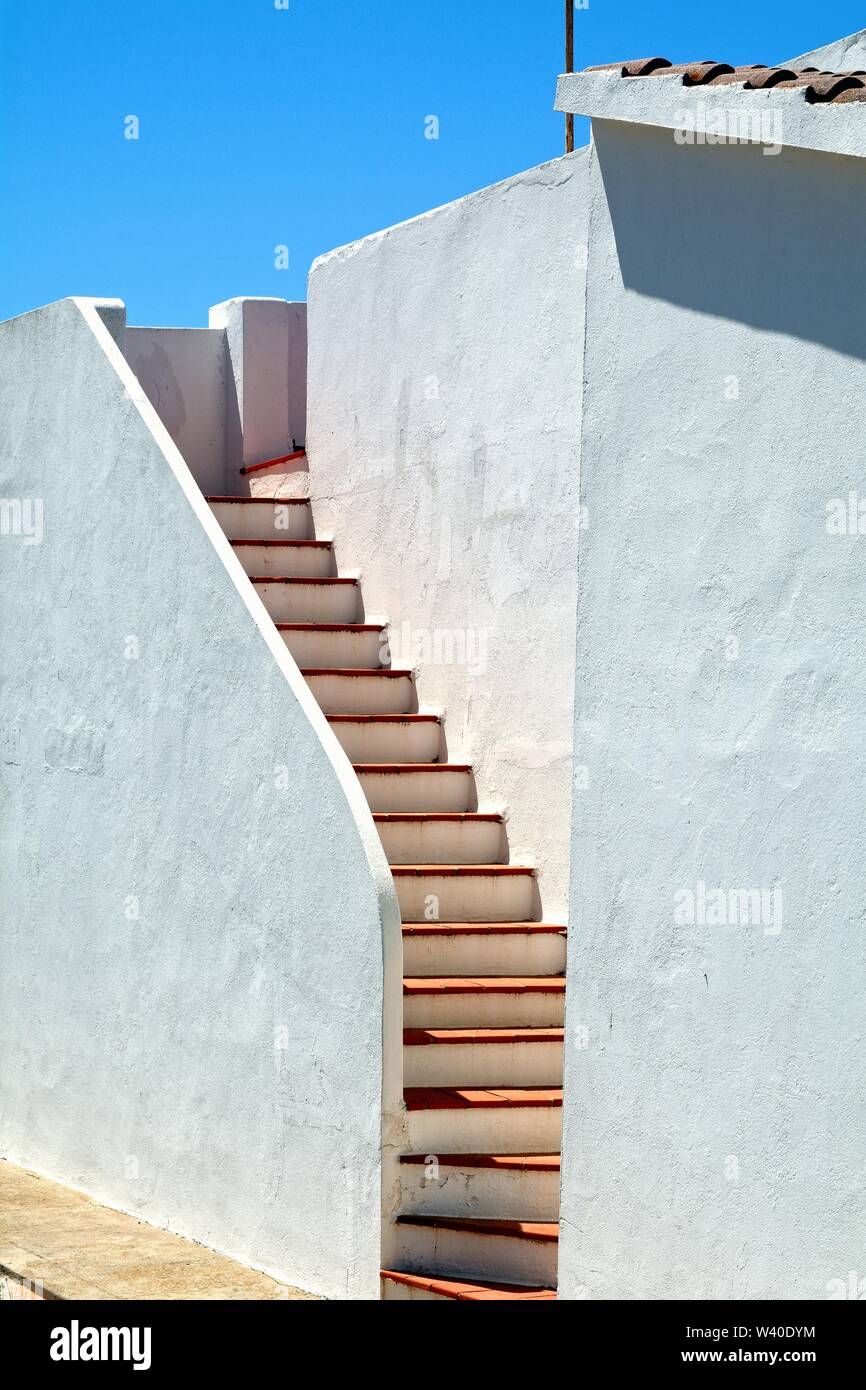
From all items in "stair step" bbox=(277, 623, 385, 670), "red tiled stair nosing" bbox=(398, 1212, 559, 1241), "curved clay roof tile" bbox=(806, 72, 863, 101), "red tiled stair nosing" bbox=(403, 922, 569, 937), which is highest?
"curved clay roof tile" bbox=(806, 72, 863, 101)

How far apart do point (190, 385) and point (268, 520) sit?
69.2 inches

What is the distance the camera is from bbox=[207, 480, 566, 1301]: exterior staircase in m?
7.14

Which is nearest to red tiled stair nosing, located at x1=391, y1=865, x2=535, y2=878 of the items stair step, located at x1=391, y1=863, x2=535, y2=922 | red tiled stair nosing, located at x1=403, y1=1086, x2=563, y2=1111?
stair step, located at x1=391, y1=863, x2=535, y2=922

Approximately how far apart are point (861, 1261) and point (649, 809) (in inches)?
62.6

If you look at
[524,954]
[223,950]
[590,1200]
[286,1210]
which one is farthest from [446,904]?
Answer: [590,1200]

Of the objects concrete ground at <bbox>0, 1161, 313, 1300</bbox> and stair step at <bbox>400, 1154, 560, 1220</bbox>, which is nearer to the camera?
stair step at <bbox>400, 1154, 560, 1220</bbox>

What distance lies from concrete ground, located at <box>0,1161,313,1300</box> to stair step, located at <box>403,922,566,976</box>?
1.54 meters

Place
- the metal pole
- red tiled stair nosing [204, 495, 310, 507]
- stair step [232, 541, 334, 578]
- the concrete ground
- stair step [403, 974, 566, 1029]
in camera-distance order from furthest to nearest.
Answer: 1. the metal pole
2. red tiled stair nosing [204, 495, 310, 507]
3. stair step [232, 541, 334, 578]
4. stair step [403, 974, 566, 1029]
5. the concrete ground

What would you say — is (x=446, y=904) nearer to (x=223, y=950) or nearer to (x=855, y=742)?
(x=223, y=950)

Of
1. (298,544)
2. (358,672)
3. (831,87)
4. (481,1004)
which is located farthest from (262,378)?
(831,87)

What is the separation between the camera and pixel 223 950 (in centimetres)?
810

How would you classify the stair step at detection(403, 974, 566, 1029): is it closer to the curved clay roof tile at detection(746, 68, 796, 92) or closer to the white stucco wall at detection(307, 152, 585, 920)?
the white stucco wall at detection(307, 152, 585, 920)

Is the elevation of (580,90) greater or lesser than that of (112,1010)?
greater

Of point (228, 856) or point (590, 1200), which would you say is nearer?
point (590, 1200)
